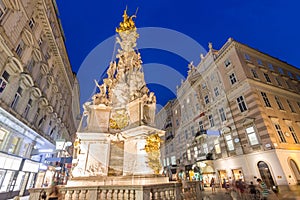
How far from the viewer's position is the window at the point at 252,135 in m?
17.5

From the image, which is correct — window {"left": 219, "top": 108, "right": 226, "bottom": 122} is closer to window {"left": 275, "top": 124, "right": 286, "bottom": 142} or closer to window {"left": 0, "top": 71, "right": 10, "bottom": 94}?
window {"left": 275, "top": 124, "right": 286, "bottom": 142}

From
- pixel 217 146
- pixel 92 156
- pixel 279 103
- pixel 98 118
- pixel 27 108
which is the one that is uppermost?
pixel 279 103

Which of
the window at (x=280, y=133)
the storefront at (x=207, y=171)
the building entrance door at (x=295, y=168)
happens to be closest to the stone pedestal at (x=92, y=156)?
the window at (x=280, y=133)

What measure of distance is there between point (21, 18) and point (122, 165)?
17587 mm

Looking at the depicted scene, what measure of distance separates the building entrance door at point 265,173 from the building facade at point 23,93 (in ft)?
76.8

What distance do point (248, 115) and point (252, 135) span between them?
95.1 inches

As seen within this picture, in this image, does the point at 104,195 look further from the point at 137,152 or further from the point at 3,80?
the point at 3,80

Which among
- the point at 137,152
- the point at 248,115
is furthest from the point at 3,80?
the point at 248,115

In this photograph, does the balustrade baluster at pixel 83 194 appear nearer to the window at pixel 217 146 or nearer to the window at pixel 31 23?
the window at pixel 31 23

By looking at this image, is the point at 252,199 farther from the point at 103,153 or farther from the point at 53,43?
the point at 53,43

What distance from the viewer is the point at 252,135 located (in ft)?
58.5

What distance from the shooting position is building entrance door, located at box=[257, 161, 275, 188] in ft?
51.0

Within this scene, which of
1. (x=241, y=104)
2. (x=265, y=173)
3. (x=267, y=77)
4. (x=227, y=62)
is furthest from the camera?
(x=227, y=62)

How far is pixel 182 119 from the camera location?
33.7 meters
